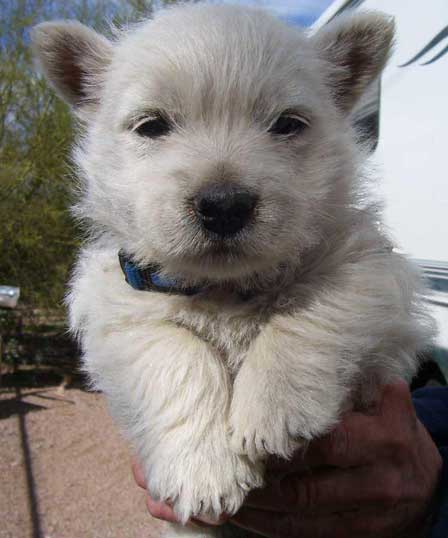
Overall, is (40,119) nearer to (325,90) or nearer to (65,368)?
(65,368)

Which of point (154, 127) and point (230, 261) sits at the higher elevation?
point (154, 127)

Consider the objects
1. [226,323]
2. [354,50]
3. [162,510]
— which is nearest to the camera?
[226,323]

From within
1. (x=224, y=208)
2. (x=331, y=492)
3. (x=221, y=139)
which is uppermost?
(x=221, y=139)

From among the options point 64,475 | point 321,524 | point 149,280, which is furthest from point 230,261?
point 64,475

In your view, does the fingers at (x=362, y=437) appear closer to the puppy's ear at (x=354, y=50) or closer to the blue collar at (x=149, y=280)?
the blue collar at (x=149, y=280)

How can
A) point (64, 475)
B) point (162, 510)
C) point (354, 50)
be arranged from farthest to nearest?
point (64, 475) < point (354, 50) < point (162, 510)

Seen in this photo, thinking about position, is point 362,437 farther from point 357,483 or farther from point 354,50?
point 354,50

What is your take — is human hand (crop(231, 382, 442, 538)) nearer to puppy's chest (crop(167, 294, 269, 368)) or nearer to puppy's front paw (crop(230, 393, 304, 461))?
puppy's front paw (crop(230, 393, 304, 461))

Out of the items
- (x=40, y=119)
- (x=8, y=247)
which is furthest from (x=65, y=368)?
(x=40, y=119)
